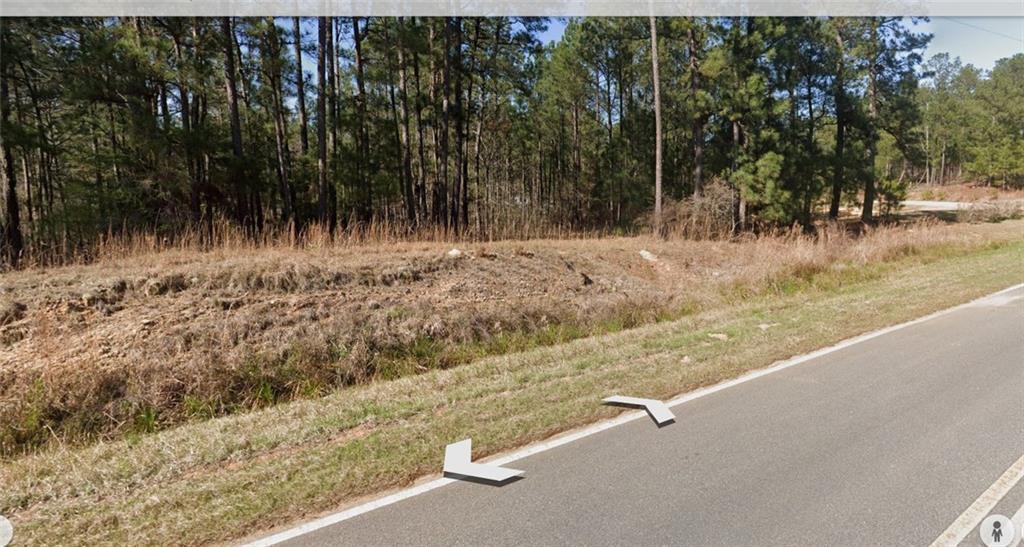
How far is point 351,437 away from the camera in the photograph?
4289mm

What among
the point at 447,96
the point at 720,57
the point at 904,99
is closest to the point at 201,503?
the point at 447,96

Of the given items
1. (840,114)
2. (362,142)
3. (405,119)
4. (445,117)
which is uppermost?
(840,114)

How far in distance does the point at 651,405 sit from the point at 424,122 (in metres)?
21.4

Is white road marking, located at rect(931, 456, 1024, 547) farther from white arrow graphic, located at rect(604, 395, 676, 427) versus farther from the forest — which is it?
the forest

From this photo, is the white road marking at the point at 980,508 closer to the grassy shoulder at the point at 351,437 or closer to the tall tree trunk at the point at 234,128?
the grassy shoulder at the point at 351,437

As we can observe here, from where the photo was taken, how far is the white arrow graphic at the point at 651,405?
419 cm

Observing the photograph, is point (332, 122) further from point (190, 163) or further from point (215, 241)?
point (215, 241)

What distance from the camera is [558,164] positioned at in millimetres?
38781

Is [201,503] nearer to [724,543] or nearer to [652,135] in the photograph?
[724,543]

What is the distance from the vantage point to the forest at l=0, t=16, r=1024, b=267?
14.1 m

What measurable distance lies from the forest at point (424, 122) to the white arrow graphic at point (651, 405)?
341 inches

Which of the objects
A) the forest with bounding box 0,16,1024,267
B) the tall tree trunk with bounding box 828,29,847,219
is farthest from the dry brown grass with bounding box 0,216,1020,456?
the tall tree trunk with bounding box 828,29,847,219

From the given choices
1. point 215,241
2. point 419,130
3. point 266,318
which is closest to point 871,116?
point 419,130

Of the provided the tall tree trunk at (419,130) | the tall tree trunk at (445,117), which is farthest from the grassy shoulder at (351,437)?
the tall tree trunk at (419,130)
